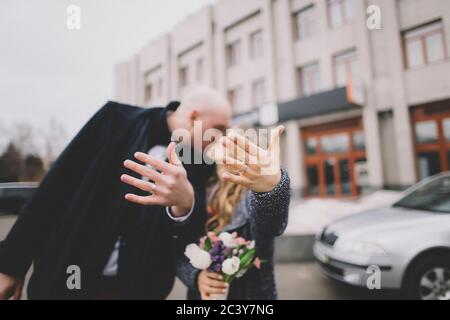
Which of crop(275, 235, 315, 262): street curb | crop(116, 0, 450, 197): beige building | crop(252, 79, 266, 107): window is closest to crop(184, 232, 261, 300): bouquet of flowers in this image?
crop(275, 235, 315, 262): street curb

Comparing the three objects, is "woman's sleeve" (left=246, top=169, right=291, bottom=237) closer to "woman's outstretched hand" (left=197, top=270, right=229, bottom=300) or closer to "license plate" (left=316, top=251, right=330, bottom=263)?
"woman's outstretched hand" (left=197, top=270, right=229, bottom=300)

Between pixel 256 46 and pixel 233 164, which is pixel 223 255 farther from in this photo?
pixel 256 46

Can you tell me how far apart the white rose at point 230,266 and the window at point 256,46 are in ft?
35.1

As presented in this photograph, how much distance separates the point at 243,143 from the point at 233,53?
11.6m

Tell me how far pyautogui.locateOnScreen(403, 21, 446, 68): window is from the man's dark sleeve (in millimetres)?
1673

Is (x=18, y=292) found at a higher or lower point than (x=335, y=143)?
lower

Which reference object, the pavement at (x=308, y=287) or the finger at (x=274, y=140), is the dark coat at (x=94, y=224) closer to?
the finger at (x=274, y=140)

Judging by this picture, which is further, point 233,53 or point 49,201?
point 233,53

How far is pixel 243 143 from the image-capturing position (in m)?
0.77

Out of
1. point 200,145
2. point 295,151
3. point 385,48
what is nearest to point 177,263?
point 200,145

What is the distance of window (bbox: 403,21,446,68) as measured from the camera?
155cm

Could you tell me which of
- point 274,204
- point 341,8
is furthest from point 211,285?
point 341,8

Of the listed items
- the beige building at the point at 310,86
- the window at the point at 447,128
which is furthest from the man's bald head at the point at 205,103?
the beige building at the point at 310,86

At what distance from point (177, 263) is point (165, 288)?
12cm
